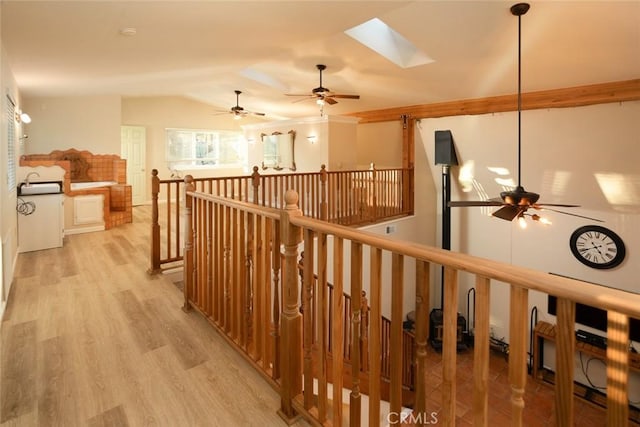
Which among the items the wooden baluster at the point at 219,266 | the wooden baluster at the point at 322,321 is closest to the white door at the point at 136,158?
the wooden baluster at the point at 219,266

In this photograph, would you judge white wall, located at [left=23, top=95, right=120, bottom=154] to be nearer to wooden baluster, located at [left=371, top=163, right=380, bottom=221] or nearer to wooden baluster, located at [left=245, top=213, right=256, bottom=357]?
wooden baluster, located at [left=371, top=163, right=380, bottom=221]

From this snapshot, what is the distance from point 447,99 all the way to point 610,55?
2.57 meters

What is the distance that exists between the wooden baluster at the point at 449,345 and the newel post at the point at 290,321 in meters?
0.81

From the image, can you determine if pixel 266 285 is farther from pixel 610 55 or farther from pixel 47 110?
pixel 47 110

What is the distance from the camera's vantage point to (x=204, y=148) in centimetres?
1051

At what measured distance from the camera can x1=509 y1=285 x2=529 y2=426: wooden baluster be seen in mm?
909

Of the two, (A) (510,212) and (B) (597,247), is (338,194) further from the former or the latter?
(B) (597,247)

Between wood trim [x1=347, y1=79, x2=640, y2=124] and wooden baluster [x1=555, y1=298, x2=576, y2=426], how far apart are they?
5227mm

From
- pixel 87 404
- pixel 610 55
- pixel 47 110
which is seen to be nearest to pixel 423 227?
pixel 610 55

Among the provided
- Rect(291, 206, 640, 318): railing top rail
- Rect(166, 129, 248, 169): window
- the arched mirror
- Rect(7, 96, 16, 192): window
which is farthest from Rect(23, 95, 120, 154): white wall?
Rect(291, 206, 640, 318): railing top rail

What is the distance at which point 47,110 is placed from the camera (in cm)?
662

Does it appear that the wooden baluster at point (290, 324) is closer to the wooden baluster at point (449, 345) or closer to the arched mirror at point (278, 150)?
the wooden baluster at point (449, 345)

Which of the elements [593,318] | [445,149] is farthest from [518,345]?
[445,149]

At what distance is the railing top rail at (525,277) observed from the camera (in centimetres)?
76
